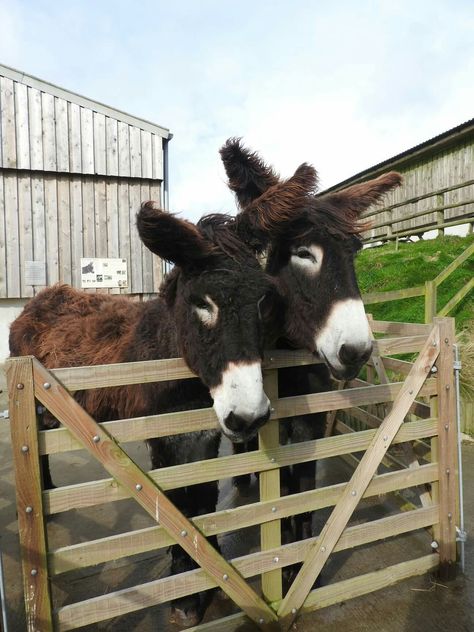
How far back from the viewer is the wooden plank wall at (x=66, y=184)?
7.32 m

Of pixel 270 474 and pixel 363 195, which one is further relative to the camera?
pixel 363 195

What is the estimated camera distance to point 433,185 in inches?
586

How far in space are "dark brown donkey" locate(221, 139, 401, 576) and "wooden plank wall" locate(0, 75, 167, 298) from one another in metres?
5.59

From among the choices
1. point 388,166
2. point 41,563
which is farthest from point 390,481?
point 388,166

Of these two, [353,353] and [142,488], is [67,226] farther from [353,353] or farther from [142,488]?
[353,353]

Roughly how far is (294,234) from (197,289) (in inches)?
35.2

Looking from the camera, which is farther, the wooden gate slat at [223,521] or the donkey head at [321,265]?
the donkey head at [321,265]

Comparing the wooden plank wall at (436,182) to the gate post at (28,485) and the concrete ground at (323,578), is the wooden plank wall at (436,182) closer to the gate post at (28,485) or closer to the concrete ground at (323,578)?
Result: the concrete ground at (323,578)

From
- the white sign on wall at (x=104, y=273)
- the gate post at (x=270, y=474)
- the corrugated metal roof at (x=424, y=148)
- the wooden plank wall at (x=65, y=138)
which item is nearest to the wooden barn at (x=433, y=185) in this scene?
the corrugated metal roof at (x=424, y=148)

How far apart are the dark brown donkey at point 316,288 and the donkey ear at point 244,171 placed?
0.36 ft

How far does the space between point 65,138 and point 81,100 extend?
2.61 feet

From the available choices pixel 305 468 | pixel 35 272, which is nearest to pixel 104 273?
pixel 35 272

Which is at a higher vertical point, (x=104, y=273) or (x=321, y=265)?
(x=104, y=273)

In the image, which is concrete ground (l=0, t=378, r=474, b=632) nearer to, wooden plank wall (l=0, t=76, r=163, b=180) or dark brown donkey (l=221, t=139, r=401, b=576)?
dark brown donkey (l=221, t=139, r=401, b=576)
